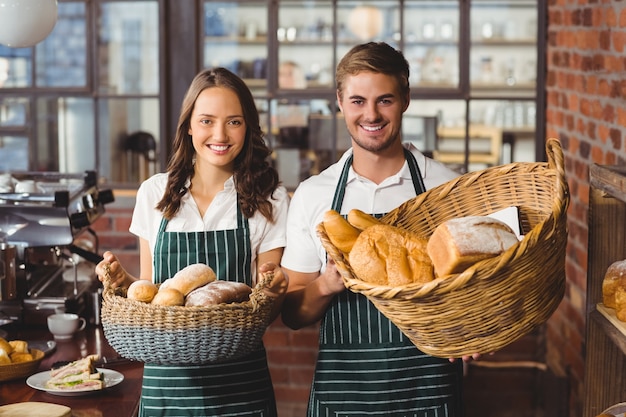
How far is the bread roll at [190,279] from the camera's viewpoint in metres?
2.12

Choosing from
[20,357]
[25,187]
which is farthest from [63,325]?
[25,187]

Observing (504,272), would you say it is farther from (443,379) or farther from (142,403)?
(142,403)

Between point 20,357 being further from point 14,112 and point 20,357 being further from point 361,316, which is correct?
point 14,112

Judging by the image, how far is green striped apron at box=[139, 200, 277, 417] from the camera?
94.6 inches

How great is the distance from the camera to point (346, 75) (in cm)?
229

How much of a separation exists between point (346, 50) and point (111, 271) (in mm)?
2389

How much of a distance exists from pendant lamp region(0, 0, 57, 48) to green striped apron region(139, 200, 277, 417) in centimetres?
76

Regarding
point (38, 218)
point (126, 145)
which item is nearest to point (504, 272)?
point (38, 218)

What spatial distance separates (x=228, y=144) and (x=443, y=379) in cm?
78

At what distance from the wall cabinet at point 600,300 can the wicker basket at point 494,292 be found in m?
0.27

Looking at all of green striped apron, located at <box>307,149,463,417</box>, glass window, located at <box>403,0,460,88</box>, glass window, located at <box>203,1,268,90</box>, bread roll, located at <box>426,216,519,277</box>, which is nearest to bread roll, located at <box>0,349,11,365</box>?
green striped apron, located at <box>307,149,463,417</box>

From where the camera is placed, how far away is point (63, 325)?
303 cm

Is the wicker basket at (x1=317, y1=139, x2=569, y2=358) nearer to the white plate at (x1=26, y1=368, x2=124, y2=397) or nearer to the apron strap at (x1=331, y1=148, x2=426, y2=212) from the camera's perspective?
the apron strap at (x1=331, y1=148, x2=426, y2=212)

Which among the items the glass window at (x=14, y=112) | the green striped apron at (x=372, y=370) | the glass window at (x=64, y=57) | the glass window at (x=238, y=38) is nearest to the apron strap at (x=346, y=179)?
the green striped apron at (x=372, y=370)
